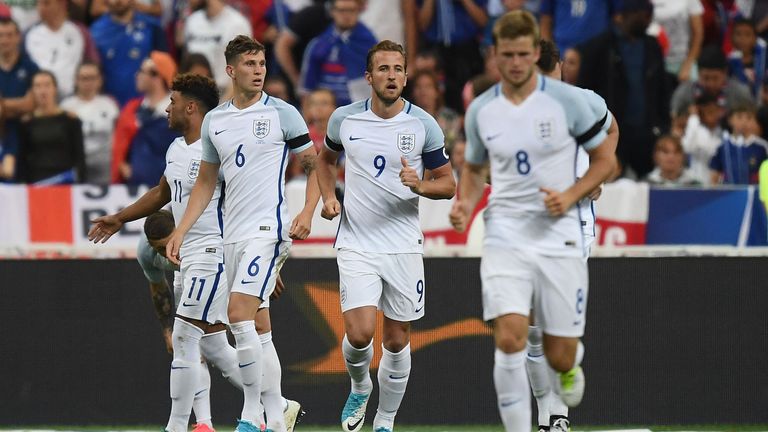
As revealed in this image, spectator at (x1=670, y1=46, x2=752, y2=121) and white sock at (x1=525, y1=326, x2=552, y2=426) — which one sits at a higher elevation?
spectator at (x1=670, y1=46, x2=752, y2=121)

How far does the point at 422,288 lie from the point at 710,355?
260cm

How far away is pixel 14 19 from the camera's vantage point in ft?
52.0

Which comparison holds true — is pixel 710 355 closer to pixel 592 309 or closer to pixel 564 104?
pixel 592 309

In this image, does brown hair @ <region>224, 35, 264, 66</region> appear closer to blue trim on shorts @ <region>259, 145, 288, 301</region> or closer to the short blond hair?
blue trim on shorts @ <region>259, 145, 288, 301</region>

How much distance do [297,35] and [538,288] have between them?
27.4ft

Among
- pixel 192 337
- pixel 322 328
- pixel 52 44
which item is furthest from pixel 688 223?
pixel 52 44

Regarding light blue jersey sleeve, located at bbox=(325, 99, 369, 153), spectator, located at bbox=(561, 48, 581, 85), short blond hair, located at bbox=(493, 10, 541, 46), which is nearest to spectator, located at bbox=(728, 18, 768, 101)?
spectator, located at bbox=(561, 48, 581, 85)

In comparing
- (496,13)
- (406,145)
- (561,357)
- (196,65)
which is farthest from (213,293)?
(496,13)

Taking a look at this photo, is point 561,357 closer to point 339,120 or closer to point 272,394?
point 272,394

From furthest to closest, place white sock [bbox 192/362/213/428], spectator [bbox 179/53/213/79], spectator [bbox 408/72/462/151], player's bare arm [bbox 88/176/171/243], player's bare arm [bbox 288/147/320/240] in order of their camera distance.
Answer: spectator [bbox 408/72/462/151] → spectator [bbox 179/53/213/79] → white sock [bbox 192/362/213/428] → player's bare arm [bbox 88/176/171/243] → player's bare arm [bbox 288/147/320/240]

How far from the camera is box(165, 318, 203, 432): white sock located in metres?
9.41

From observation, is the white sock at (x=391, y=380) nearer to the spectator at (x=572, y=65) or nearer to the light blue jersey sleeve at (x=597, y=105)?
the light blue jersey sleeve at (x=597, y=105)

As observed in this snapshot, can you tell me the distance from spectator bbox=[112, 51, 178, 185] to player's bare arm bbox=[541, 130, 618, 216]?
23.0 ft

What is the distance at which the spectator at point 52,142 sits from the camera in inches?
567
